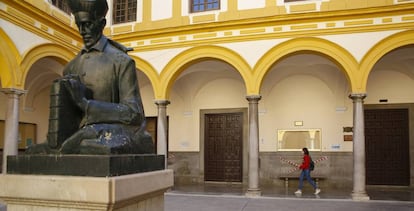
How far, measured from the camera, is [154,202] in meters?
3.10

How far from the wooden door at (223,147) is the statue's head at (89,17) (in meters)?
13.5

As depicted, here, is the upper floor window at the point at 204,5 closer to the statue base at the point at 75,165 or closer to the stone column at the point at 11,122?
the stone column at the point at 11,122

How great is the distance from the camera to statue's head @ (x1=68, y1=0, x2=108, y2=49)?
2.85 metres

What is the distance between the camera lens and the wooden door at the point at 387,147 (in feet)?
48.3

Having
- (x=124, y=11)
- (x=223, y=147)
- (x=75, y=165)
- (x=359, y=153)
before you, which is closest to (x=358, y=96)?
(x=359, y=153)

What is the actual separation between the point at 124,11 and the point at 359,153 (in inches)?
381

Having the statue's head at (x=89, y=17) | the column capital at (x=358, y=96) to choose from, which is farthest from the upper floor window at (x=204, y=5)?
the statue's head at (x=89, y=17)

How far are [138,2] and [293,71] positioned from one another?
21.7 feet

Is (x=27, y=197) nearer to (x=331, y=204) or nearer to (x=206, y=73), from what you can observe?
(x=331, y=204)

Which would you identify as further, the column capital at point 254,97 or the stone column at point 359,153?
the column capital at point 254,97

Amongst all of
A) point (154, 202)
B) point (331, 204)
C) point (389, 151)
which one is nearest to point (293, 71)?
point (389, 151)

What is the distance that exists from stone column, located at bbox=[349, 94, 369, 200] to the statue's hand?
34.6ft

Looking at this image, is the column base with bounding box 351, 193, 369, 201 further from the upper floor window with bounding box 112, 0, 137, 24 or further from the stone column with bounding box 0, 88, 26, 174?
the stone column with bounding box 0, 88, 26, 174

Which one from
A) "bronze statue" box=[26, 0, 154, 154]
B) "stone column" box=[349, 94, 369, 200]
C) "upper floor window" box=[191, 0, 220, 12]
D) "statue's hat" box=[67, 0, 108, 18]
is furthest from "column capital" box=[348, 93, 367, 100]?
"statue's hat" box=[67, 0, 108, 18]
